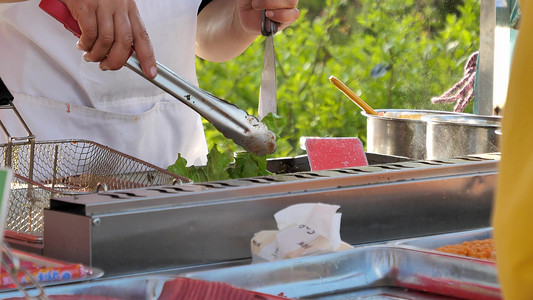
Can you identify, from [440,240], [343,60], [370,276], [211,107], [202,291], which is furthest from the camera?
[343,60]

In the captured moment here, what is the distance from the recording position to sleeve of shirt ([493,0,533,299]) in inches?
19.4

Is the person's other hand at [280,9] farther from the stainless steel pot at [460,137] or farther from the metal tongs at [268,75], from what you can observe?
the stainless steel pot at [460,137]

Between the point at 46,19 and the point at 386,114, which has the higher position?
the point at 46,19

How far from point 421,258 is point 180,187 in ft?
1.46

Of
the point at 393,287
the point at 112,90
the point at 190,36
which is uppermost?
the point at 190,36

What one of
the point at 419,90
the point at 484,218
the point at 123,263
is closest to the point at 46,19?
the point at 123,263

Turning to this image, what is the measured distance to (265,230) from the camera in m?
1.43

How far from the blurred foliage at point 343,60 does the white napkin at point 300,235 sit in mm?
3401

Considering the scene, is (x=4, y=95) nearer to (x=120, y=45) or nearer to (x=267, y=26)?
(x=120, y=45)

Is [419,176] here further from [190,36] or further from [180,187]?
[190,36]

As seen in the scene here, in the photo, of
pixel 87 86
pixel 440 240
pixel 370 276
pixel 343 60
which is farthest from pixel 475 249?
pixel 343 60

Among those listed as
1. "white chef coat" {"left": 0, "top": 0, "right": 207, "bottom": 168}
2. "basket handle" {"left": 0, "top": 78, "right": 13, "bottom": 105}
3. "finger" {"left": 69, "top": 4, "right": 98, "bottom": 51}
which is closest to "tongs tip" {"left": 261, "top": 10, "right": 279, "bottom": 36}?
"white chef coat" {"left": 0, "top": 0, "right": 207, "bottom": 168}

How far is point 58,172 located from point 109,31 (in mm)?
413

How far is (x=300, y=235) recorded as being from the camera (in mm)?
1324
